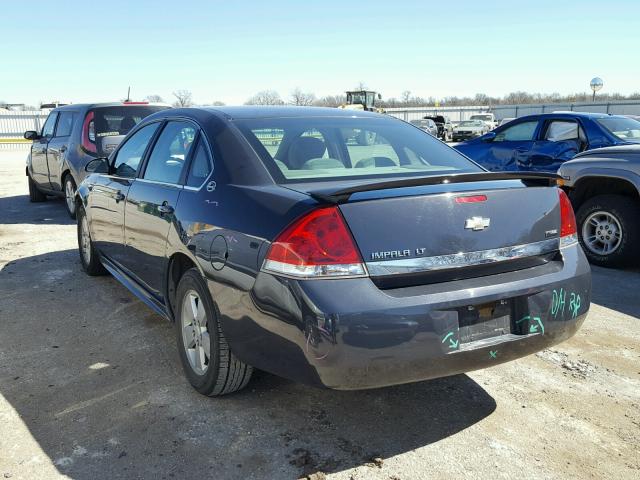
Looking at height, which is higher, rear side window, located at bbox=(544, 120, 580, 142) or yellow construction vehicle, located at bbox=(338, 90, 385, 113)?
yellow construction vehicle, located at bbox=(338, 90, 385, 113)

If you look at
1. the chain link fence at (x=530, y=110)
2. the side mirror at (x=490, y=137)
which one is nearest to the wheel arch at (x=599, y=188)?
the side mirror at (x=490, y=137)

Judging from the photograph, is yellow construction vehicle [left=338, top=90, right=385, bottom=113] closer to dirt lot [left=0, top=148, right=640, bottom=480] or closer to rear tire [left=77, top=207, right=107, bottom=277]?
rear tire [left=77, top=207, right=107, bottom=277]

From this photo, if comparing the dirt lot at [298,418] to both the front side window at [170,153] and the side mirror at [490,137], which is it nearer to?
the front side window at [170,153]

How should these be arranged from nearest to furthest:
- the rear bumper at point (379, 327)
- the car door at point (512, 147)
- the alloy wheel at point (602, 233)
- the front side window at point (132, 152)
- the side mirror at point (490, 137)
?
1. the rear bumper at point (379, 327)
2. the front side window at point (132, 152)
3. the alloy wheel at point (602, 233)
4. the car door at point (512, 147)
5. the side mirror at point (490, 137)

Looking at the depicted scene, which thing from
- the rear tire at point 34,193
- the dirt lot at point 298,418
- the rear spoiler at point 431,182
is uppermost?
the rear spoiler at point 431,182

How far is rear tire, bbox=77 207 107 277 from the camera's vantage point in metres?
5.82

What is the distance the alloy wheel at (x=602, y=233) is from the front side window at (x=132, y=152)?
4.75 metres

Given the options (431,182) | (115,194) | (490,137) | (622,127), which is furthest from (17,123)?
(431,182)

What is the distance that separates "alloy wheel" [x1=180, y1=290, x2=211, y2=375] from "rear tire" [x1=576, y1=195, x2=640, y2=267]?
4.79 metres

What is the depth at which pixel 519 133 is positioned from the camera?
31.8 ft

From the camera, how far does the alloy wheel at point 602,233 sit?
20.9 feet

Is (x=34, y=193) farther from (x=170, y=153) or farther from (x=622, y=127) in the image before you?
(x=622, y=127)

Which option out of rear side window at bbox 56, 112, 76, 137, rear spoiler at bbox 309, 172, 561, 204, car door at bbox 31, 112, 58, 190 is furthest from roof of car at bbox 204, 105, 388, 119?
car door at bbox 31, 112, 58, 190

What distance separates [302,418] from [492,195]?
1.51 m
